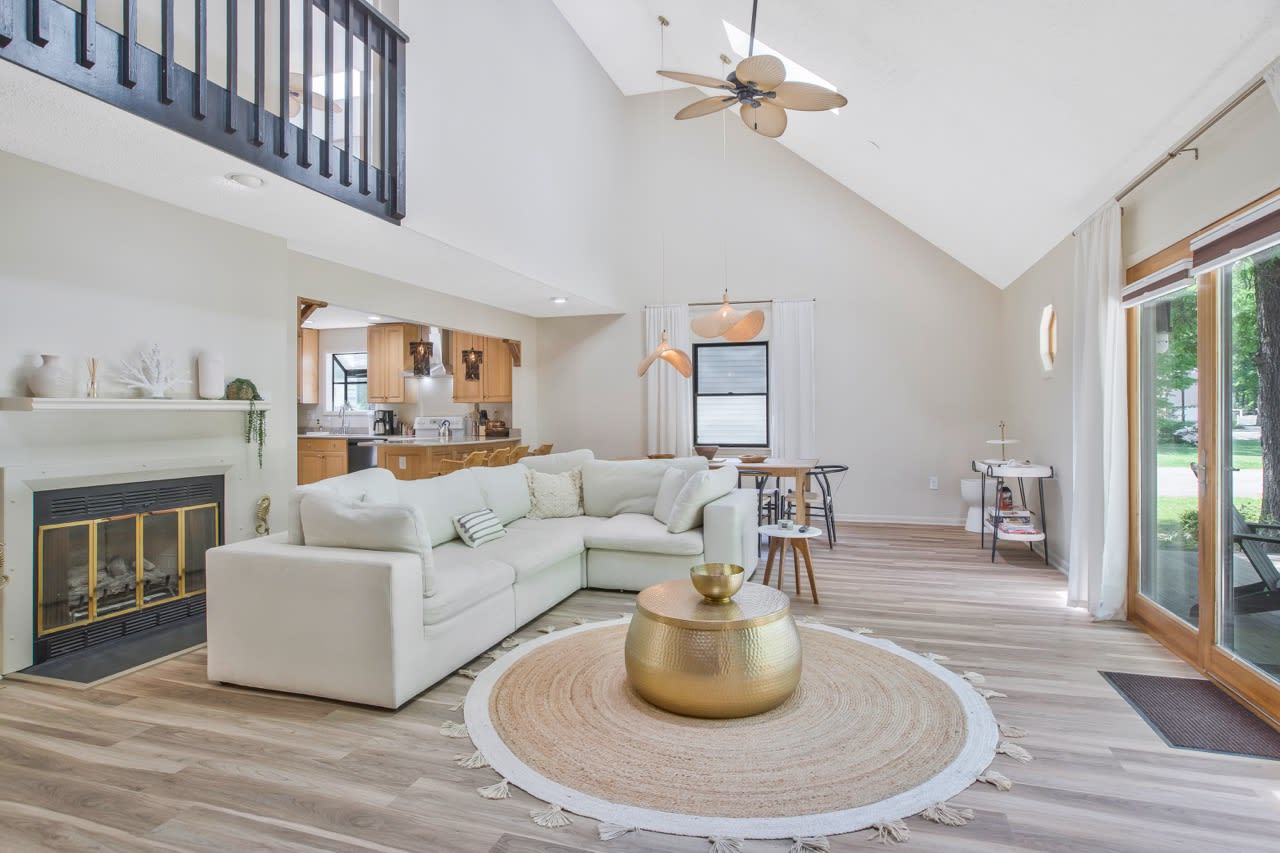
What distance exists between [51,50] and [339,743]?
2619 mm

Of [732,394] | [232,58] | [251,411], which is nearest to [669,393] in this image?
[732,394]

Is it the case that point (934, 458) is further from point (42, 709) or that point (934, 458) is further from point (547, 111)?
point (42, 709)

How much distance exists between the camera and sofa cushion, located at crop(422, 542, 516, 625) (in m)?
2.93

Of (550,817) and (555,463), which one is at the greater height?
(555,463)

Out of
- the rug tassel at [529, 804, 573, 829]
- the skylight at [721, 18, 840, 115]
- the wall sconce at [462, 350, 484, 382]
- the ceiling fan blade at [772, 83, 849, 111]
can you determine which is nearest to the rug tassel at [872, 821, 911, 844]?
the rug tassel at [529, 804, 573, 829]

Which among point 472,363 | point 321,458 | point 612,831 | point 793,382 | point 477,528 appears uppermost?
point 472,363

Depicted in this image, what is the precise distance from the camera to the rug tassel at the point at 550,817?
78.2 inches

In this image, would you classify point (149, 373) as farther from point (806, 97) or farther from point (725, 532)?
point (806, 97)

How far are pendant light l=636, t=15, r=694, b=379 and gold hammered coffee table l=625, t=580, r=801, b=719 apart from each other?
338cm

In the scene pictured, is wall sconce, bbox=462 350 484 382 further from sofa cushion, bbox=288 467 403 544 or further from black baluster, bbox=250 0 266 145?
black baluster, bbox=250 0 266 145

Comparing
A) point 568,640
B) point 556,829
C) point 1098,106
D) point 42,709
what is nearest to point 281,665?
point 42,709

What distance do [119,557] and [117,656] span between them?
57 cm

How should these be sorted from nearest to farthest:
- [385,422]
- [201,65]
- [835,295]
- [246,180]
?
[201,65] → [246,180] → [835,295] → [385,422]

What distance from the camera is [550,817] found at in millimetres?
2010
